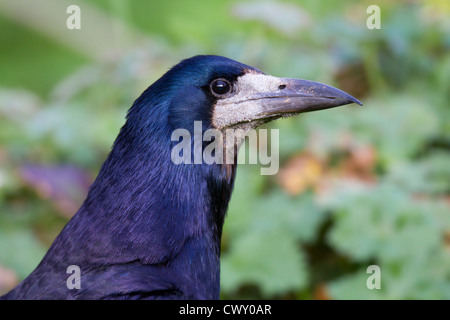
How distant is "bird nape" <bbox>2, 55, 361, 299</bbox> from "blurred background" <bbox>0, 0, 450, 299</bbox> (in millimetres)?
1087

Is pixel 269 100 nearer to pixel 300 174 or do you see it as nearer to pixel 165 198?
pixel 165 198

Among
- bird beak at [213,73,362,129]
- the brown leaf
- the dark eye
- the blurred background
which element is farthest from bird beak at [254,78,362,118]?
the brown leaf

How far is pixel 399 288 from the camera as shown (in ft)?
10.6

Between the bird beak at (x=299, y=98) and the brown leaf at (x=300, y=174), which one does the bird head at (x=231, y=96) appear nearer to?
the bird beak at (x=299, y=98)

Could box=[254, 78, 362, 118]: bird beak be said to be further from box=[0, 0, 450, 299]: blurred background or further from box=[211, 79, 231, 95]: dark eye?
box=[0, 0, 450, 299]: blurred background

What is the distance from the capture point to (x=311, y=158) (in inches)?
160

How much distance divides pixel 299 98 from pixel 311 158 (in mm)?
1559

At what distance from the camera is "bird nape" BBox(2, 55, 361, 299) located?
7.19ft

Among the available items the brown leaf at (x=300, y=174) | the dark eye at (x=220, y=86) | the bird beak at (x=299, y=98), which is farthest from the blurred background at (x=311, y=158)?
the dark eye at (x=220, y=86)

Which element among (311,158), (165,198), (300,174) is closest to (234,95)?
(165,198)

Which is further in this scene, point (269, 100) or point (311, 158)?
point (311, 158)

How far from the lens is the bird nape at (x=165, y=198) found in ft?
7.19

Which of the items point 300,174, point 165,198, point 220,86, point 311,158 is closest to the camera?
point 165,198
